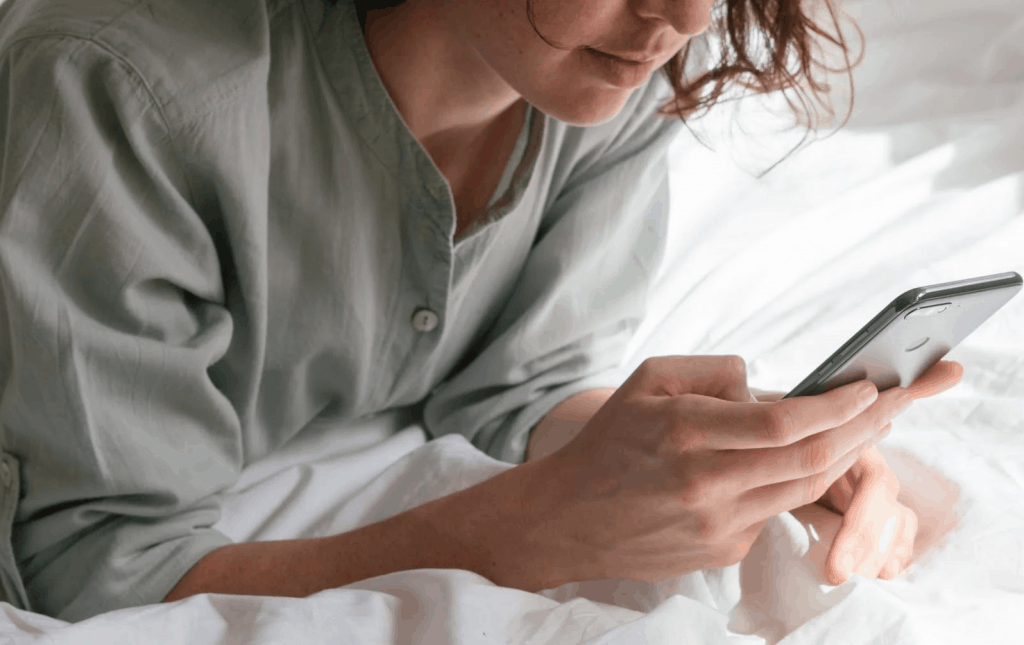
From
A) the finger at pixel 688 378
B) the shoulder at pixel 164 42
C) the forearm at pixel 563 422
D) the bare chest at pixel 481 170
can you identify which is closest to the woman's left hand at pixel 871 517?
the finger at pixel 688 378

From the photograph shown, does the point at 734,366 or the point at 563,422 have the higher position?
the point at 734,366

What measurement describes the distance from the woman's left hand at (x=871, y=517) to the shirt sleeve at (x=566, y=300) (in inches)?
11.3

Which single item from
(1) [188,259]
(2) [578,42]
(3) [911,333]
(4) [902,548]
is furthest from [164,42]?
(4) [902,548]

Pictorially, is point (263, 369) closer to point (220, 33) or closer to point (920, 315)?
point (220, 33)

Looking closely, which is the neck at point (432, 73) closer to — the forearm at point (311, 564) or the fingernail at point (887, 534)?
the forearm at point (311, 564)

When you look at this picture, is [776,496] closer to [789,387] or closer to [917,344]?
[917,344]

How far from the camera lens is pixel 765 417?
21.0 inches

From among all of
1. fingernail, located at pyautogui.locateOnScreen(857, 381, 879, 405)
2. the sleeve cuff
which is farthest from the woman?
the sleeve cuff

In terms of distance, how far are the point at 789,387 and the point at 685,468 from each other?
0.41m

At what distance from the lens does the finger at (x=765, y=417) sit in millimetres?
529

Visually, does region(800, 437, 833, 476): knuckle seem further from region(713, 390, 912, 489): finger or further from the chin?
the chin

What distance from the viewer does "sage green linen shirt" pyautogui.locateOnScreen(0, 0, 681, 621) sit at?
1.98 ft

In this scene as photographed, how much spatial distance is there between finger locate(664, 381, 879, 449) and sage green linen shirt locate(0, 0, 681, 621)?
0.90 feet

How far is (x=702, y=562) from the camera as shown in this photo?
63 centimetres
